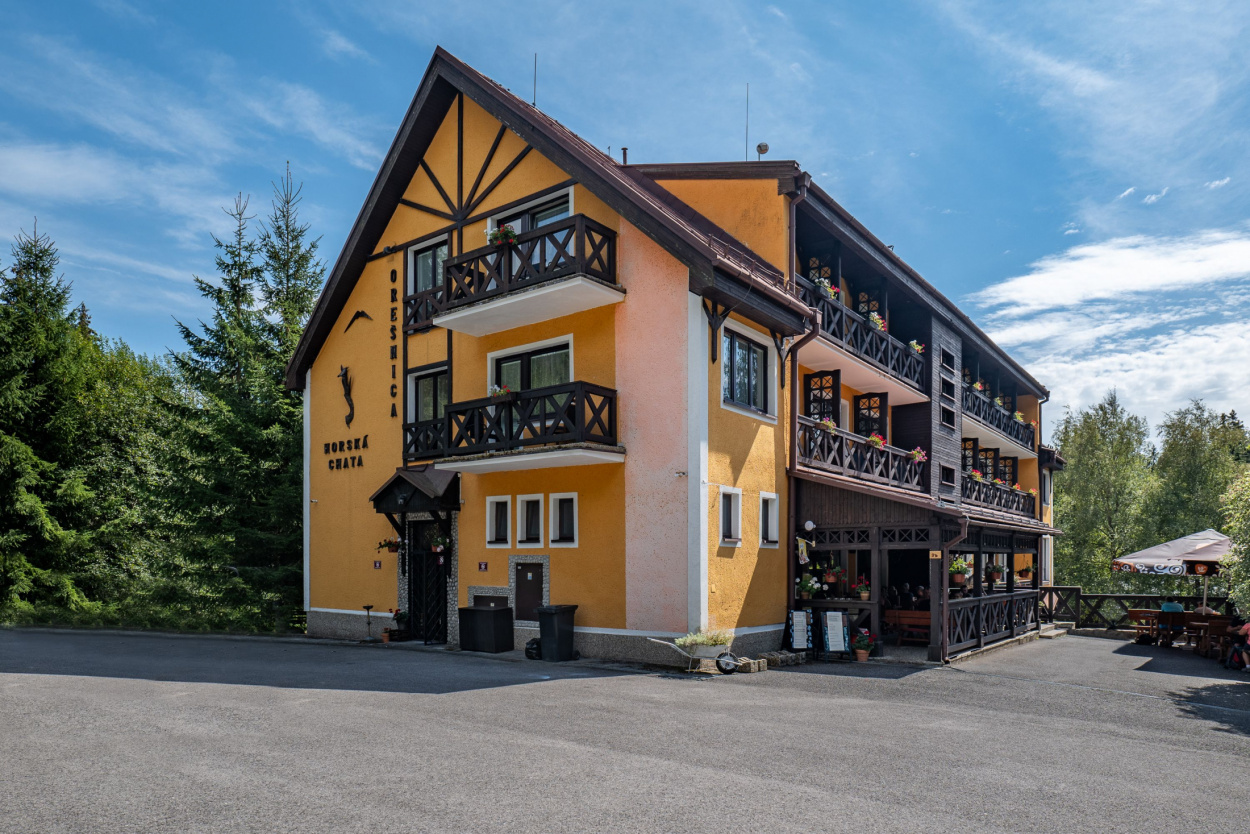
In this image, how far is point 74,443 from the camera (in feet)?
89.6

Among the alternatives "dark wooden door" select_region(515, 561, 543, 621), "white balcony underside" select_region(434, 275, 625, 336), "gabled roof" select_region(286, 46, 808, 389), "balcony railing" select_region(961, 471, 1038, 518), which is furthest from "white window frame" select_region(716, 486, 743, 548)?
"balcony railing" select_region(961, 471, 1038, 518)

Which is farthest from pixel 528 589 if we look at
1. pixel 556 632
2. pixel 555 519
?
pixel 556 632

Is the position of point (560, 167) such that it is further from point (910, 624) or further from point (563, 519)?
point (910, 624)

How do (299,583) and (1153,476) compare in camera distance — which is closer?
(299,583)

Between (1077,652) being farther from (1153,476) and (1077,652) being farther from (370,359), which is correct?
(1153,476)

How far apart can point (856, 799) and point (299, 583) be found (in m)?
20.1

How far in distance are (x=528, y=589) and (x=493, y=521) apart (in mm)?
1697

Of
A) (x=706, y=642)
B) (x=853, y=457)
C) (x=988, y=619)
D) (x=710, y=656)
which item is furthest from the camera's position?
(x=853, y=457)

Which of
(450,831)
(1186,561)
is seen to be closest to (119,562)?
(450,831)

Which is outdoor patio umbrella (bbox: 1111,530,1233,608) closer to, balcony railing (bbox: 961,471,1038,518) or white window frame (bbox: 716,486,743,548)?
balcony railing (bbox: 961,471,1038,518)

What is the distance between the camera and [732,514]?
14.9 meters

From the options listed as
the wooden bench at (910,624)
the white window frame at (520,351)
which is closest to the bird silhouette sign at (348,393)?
the white window frame at (520,351)

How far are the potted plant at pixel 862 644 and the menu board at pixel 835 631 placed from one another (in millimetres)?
239

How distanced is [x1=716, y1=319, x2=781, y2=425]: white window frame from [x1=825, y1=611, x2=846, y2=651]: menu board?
374 centimetres
